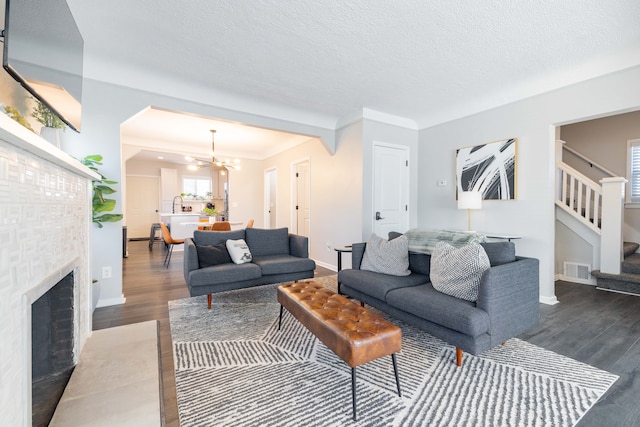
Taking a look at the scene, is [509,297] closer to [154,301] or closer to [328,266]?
[328,266]

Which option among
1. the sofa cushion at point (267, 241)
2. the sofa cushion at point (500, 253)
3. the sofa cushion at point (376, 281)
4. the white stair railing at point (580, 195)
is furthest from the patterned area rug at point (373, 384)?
the white stair railing at point (580, 195)

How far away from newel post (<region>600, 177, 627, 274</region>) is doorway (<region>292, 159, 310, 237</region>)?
14.9 feet

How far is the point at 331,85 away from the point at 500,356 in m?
3.25

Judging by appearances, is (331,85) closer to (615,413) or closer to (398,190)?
(398,190)

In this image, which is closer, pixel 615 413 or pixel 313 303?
pixel 615 413

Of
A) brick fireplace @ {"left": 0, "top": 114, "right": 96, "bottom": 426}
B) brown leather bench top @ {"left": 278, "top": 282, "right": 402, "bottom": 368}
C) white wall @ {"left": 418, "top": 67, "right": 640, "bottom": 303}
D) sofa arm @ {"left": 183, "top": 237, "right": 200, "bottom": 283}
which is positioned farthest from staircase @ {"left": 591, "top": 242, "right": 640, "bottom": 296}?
brick fireplace @ {"left": 0, "top": 114, "right": 96, "bottom": 426}

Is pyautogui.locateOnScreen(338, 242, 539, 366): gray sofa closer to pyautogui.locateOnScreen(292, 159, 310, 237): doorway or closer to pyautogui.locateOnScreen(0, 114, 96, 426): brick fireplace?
pyautogui.locateOnScreen(0, 114, 96, 426): brick fireplace

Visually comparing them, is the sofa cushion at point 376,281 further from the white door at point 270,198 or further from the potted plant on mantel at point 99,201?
the white door at point 270,198

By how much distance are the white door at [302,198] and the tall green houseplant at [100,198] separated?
335 centimetres

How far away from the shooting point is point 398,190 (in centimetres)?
463

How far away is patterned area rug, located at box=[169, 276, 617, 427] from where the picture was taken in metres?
1.45

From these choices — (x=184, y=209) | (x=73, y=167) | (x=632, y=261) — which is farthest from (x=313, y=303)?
(x=184, y=209)

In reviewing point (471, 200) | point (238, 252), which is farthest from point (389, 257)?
point (238, 252)

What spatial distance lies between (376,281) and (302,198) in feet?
11.9
